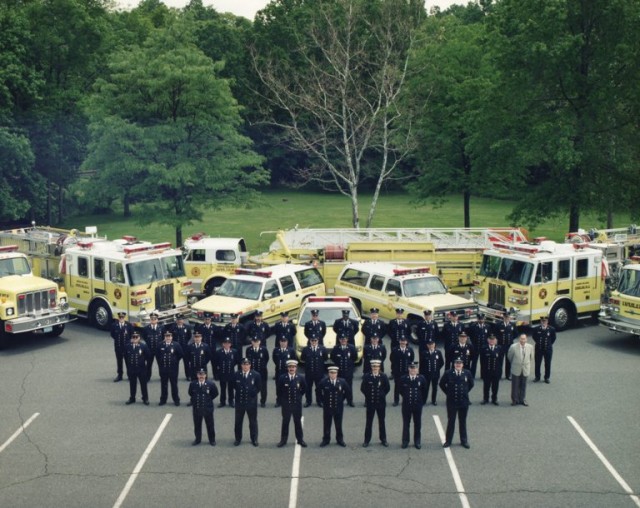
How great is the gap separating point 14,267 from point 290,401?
1264 cm

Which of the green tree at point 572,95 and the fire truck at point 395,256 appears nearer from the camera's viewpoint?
the fire truck at point 395,256

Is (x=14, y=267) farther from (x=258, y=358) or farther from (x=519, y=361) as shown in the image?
(x=519, y=361)

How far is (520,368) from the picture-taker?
16.3 metres

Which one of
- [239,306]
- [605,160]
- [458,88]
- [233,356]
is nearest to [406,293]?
[239,306]

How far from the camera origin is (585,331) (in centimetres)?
2327

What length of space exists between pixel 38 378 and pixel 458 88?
83.8ft

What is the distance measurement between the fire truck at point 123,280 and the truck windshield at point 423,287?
658cm

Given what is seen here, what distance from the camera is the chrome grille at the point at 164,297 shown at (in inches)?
907

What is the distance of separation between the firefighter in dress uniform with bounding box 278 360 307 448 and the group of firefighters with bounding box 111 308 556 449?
2cm

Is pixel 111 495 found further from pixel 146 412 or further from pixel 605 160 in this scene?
pixel 605 160

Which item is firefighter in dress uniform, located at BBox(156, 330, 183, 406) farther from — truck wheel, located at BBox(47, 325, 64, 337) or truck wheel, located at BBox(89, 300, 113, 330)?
truck wheel, located at BBox(89, 300, 113, 330)

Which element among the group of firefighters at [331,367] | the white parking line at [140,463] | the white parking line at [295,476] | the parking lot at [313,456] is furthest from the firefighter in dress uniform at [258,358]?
the white parking line at [295,476]

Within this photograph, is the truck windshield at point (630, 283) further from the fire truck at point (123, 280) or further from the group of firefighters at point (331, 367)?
the fire truck at point (123, 280)

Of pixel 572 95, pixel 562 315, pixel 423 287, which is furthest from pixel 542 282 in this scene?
pixel 572 95
